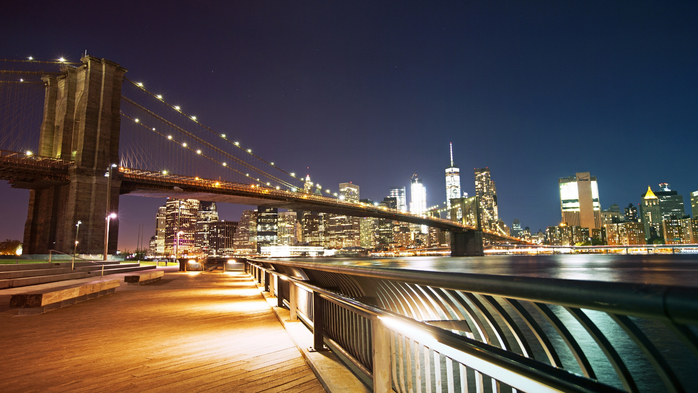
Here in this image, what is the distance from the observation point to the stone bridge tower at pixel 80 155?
3266 centimetres

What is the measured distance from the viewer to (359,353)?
3.86 meters

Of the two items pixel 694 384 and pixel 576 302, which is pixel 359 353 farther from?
pixel 694 384

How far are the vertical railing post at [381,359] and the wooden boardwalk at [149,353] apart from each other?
1127mm

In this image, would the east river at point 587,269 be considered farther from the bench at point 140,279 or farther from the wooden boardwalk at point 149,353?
the bench at point 140,279

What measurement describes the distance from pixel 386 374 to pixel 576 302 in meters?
1.77

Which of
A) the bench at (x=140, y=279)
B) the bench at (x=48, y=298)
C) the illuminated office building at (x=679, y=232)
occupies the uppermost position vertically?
the illuminated office building at (x=679, y=232)

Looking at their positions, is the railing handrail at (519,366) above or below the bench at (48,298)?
above

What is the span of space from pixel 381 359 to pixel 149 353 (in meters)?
3.63

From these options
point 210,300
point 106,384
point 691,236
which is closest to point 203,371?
point 106,384

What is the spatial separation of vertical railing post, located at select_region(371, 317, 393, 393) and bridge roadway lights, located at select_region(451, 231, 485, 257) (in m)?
91.4

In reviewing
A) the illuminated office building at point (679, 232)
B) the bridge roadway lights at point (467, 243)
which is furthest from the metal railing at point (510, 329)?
the illuminated office building at point (679, 232)

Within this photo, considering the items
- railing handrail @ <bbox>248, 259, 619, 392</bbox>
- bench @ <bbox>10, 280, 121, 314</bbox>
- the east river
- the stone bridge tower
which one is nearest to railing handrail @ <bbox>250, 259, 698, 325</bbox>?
railing handrail @ <bbox>248, 259, 619, 392</bbox>

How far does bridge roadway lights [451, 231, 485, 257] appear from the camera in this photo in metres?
90.8

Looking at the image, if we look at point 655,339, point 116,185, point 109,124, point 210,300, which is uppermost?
point 109,124
